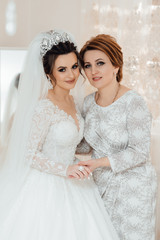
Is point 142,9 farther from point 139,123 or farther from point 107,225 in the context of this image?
point 107,225

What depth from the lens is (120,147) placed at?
1.92 meters

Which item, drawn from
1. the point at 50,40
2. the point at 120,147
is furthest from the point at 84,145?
the point at 50,40

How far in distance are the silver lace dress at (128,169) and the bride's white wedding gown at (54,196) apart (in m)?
0.09

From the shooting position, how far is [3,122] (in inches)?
130

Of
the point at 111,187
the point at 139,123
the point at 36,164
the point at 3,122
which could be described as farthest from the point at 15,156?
the point at 3,122

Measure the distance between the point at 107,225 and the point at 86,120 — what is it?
62cm

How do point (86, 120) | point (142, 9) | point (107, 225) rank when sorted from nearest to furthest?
point (107, 225) → point (86, 120) → point (142, 9)

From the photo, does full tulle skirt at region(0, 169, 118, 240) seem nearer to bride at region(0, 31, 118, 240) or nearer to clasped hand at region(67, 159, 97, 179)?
bride at region(0, 31, 118, 240)

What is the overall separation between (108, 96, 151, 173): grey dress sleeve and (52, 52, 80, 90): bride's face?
391 millimetres

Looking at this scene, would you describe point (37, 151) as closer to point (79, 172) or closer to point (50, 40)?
point (79, 172)

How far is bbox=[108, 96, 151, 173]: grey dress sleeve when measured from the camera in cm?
181

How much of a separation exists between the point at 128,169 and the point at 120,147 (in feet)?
0.45

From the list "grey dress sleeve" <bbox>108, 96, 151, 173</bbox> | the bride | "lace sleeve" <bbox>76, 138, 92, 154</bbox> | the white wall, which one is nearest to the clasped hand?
the bride

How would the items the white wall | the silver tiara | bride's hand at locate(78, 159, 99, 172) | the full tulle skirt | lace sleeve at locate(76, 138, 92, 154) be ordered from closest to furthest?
the full tulle skirt, bride's hand at locate(78, 159, 99, 172), the silver tiara, lace sleeve at locate(76, 138, 92, 154), the white wall
